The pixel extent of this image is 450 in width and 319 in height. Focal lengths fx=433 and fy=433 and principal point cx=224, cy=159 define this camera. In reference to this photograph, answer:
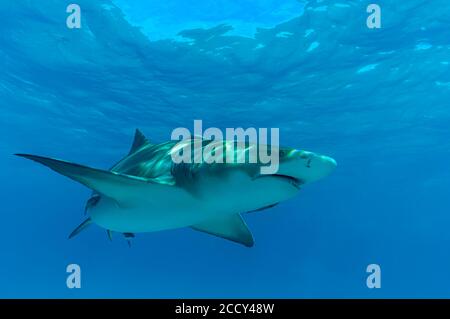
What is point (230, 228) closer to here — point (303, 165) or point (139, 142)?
point (303, 165)

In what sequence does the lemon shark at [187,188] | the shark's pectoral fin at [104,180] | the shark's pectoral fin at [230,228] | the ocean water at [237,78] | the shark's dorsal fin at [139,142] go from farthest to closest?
the ocean water at [237,78]
the shark's dorsal fin at [139,142]
the shark's pectoral fin at [230,228]
the shark's pectoral fin at [104,180]
the lemon shark at [187,188]

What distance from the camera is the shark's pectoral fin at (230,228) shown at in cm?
566

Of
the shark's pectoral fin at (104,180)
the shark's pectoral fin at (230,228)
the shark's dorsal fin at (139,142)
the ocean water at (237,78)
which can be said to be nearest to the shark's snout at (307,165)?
the shark's pectoral fin at (104,180)

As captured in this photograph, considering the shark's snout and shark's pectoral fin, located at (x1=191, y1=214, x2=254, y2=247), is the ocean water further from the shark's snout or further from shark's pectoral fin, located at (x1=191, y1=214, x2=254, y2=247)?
the shark's snout

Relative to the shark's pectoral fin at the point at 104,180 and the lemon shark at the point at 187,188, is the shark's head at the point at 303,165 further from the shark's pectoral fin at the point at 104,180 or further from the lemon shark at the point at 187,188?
the shark's pectoral fin at the point at 104,180

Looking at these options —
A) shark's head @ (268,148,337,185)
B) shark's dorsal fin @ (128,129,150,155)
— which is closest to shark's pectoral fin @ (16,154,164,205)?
shark's head @ (268,148,337,185)

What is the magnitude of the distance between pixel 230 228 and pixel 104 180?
1.93m

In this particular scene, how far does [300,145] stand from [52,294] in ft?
206

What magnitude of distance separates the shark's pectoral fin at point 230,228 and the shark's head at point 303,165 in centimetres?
178

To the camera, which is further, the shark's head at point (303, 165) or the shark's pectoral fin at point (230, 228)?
the shark's pectoral fin at point (230, 228)

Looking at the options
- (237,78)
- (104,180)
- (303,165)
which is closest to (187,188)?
(104,180)

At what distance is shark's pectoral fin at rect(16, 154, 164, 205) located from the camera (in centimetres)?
429

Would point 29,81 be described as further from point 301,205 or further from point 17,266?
point 17,266
